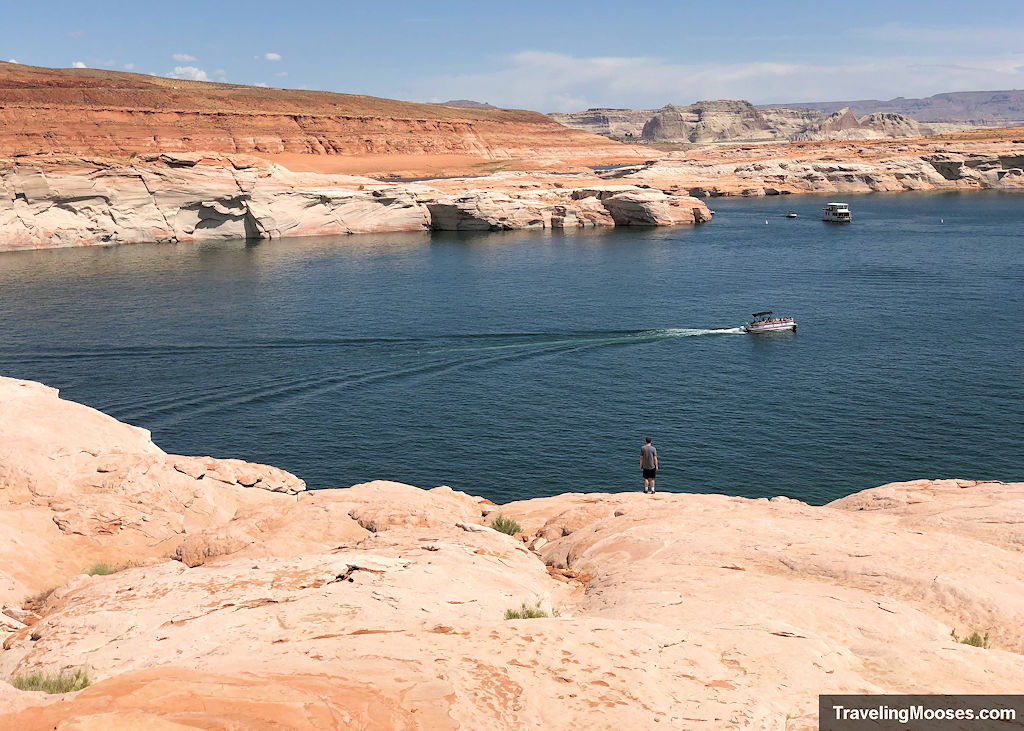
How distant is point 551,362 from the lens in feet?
184

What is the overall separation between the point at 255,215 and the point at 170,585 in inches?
4111

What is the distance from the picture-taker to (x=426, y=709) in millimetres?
11719

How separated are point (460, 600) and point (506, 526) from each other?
8.76m

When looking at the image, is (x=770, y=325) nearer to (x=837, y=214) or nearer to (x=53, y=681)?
(x=53, y=681)

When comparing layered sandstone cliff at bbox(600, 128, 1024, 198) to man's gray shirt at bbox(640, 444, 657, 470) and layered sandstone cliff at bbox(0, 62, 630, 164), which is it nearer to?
layered sandstone cliff at bbox(0, 62, 630, 164)

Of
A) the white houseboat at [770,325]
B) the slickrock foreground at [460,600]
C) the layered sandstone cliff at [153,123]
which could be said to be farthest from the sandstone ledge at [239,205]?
the slickrock foreground at [460,600]

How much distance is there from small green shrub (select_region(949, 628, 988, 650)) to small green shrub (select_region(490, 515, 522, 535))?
1228 centimetres

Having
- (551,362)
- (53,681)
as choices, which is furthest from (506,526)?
(551,362)

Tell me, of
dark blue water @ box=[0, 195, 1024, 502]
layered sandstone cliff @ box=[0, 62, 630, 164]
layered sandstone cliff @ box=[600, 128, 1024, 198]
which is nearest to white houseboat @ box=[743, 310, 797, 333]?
dark blue water @ box=[0, 195, 1024, 502]

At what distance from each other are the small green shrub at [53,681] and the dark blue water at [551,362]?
2409 centimetres

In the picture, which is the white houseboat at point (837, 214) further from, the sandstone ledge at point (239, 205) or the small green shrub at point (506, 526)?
the small green shrub at point (506, 526)

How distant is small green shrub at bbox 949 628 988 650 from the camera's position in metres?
15.7

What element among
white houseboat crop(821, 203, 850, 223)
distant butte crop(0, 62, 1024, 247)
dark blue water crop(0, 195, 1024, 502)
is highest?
distant butte crop(0, 62, 1024, 247)

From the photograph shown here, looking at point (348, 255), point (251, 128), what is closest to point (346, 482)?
point (348, 255)
